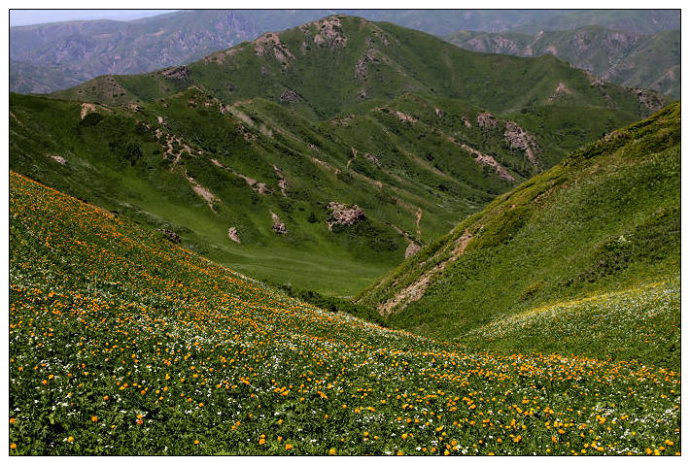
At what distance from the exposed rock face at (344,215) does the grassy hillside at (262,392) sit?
380 ft

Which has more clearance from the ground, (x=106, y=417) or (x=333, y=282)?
(x=106, y=417)

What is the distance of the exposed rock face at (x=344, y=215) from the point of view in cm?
13712

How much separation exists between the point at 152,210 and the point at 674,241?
111 metres

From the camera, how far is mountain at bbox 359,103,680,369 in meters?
25.5

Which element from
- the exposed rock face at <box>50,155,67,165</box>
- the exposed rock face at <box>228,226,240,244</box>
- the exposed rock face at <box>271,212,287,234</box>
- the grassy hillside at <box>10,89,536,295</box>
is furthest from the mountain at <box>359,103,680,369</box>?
the exposed rock face at <box>50,155,67,165</box>

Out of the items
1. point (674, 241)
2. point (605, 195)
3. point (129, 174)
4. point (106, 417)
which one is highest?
point (605, 195)

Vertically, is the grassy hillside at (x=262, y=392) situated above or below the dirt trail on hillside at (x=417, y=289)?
above

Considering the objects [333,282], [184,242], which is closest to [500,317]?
[333,282]

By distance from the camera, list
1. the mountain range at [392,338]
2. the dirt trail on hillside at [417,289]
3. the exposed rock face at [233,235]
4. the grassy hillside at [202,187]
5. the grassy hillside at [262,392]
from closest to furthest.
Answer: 1. the grassy hillside at [262,392]
2. the mountain range at [392,338]
3. the dirt trail on hillside at [417,289]
4. the grassy hillside at [202,187]
5. the exposed rock face at [233,235]

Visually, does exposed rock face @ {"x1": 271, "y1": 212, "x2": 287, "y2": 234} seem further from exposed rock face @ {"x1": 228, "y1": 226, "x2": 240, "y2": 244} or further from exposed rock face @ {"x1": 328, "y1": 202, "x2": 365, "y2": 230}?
exposed rock face @ {"x1": 328, "y1": 202, "x2": 365, "y2": 230}

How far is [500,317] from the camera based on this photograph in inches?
1469

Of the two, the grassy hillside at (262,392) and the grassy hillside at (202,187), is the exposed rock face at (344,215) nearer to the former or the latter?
the grassy hillside at (202,187)

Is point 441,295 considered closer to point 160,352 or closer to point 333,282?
point 160,352

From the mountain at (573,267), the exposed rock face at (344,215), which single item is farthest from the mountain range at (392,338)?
the exposed rock face at (344,215)
